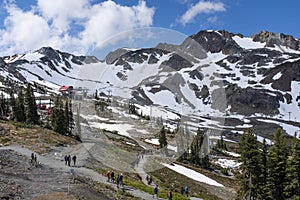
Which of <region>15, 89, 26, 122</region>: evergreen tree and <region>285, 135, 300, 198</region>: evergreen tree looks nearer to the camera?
<region>285, 135, 300, 198</region>: evergreen tree

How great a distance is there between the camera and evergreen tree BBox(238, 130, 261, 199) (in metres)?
38.2

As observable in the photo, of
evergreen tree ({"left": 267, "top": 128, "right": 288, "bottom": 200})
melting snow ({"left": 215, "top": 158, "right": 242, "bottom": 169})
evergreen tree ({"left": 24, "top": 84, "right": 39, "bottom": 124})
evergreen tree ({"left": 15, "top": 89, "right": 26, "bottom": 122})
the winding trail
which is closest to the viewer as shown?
the winding trail

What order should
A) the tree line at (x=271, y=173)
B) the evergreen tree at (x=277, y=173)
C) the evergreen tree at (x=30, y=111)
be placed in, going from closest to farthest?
the tree line at (x=271, y=173) → the evergreen tree at (x=277, y=173) → the evergreen tree at (x=30, y=111)

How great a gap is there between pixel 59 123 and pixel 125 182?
151 feet

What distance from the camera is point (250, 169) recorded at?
38.2 m

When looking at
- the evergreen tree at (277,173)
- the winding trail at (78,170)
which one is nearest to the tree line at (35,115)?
the winding trail at (78,170)

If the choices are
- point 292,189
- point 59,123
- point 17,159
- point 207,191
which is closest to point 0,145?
point 17,159

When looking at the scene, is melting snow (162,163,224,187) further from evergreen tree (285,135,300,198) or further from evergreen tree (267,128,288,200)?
evergreen tree (285,135,300,198)

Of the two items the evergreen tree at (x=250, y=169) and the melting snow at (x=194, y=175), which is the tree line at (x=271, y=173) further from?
the melting snow at (x=194, y=175)

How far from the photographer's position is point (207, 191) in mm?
51562

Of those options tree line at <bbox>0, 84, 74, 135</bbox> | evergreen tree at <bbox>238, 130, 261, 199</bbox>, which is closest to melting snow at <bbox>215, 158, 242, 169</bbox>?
tree line at <bbox>0, 84, 74, 135</bbox>

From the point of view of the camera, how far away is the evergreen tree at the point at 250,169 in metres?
38.2

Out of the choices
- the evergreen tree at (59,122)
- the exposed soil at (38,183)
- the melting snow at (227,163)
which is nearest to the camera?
the exposed soil at (38,183)

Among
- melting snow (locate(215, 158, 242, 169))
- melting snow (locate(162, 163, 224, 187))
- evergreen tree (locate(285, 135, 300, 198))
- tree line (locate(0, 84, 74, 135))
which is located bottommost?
melting snow (locate(215, 158, 242, 169))
